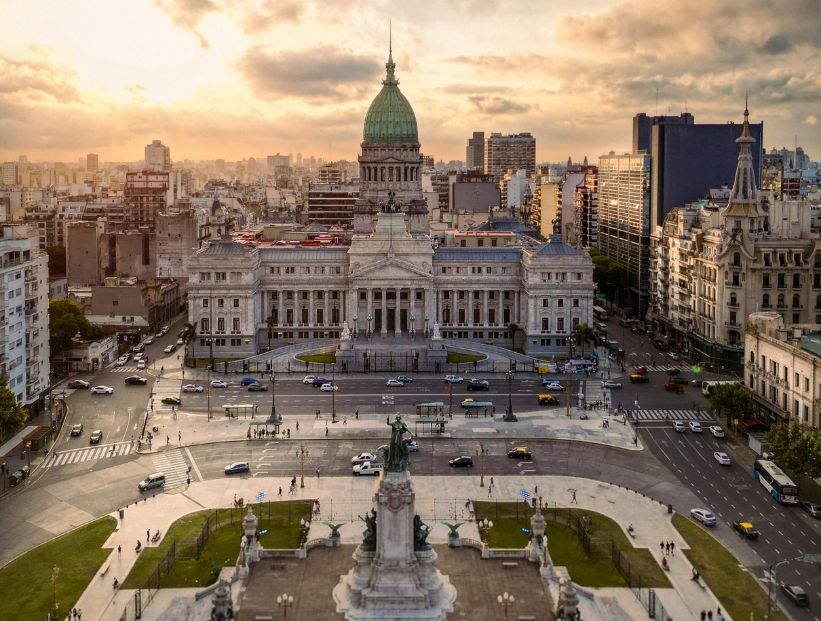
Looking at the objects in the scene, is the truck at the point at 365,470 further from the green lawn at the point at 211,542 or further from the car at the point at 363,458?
the green lawn at the point at 211,542

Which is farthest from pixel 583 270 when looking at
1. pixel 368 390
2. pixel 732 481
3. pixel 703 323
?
pixel 732 481

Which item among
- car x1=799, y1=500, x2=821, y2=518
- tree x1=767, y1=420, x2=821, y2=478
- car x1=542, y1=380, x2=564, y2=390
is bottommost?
car x1=799, y1=500, x2=821, y2=518

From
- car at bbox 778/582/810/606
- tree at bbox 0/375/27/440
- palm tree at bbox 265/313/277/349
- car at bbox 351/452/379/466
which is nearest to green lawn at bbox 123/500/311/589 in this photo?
car at bbox 351/452/379/466

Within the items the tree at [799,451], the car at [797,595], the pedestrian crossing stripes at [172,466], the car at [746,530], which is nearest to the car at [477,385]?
the pedestrian crossing stripes at [172,466]

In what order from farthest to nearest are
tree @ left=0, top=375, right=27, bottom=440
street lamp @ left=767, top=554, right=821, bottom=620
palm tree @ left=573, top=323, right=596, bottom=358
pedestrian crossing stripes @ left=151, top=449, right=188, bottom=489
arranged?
palm tree @ left=573, top=323, right=596, bottom=358, tree @ left=0, top=375, right=27, bottom=440, pedestrian crossing stripes @ left=151, top=449, right=188, bottom=489, street lamp @ left=767, top=554, right=821, bottom=620

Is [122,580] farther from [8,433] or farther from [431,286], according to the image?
[431,286]

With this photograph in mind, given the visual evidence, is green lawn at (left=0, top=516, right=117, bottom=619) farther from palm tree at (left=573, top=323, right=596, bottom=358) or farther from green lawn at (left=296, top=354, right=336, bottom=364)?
palm tree at (left=573, top=323, right=596, bottom=358)
